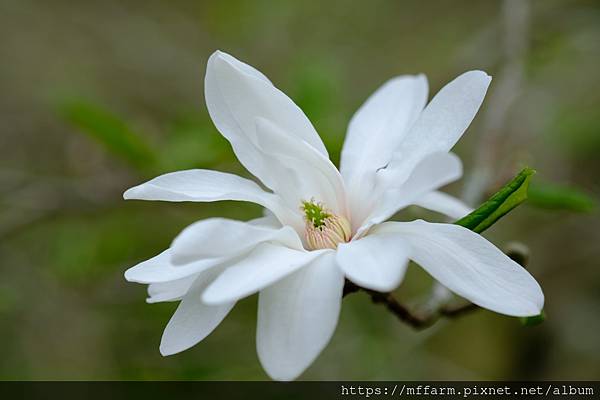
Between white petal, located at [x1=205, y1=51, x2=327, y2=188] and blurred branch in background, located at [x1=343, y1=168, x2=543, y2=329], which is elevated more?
white petal, located at [x1=205, y1=51, x2=327, y2=188]

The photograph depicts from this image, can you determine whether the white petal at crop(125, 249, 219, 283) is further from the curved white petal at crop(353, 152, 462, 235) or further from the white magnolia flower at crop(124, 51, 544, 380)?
the curved white petal at crop(353, 152, 462, 235)

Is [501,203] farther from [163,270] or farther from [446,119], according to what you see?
[163,270]

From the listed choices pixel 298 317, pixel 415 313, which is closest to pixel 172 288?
pixel 298 317

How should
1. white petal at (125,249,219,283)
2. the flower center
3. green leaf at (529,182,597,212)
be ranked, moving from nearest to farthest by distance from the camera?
white petal at (125,249,219,283) → the flower center → green leaf at (529,182,597,212)

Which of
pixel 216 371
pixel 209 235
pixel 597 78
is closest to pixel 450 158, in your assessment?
pixel 209 235

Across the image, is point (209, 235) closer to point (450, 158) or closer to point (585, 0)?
point (450, 158)

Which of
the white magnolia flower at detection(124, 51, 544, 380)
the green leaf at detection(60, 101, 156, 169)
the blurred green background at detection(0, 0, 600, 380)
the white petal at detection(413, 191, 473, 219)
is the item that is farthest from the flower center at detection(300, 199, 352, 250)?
the green leaf at detection(60, 101, 156, 169)

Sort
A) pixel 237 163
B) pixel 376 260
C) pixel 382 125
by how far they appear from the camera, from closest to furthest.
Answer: pixel 376 260, pixel 382 125, pixel 237 163

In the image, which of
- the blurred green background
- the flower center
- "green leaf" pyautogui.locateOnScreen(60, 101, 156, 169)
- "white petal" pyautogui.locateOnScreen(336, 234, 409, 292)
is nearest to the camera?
"white petal" pyautogui.locateOnScreen(336, 234, 409, 292)
